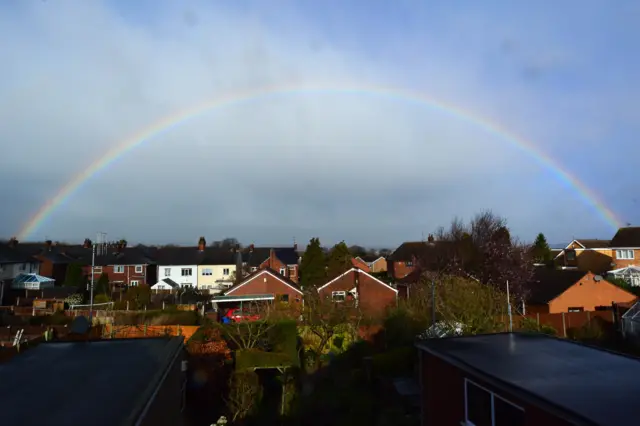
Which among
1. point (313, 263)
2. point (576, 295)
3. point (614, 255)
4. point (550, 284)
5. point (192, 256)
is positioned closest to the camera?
point (576, 295)

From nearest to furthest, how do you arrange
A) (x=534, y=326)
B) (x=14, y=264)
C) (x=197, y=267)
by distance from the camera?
(x=534, y=326) < (x=14, y=264) < (x=197, y=267)

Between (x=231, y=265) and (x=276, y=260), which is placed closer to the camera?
(x=231, y=265)

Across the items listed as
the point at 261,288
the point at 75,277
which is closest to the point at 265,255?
the point at 75,277

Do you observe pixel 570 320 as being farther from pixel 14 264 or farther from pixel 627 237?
pixel 14 264

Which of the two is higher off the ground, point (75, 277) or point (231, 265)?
point (231, 265)

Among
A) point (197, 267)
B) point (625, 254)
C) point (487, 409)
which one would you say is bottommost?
point (487, 409)

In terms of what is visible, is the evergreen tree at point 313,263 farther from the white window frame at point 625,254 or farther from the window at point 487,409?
the window at point 487,409

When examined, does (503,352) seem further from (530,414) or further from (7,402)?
(7,402)

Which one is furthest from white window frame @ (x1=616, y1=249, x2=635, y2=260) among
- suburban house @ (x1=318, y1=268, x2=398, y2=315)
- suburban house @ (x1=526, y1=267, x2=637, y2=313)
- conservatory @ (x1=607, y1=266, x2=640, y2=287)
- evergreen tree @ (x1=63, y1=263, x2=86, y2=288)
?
evergreen tree @ (x1=63, y1=263, x2=86, y2=288)
